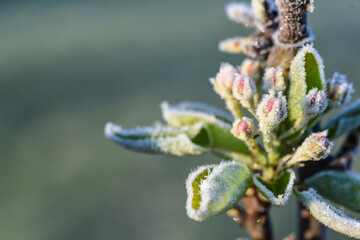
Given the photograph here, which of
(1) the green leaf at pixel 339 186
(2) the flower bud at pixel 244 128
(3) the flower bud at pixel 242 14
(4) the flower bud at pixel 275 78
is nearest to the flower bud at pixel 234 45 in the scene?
(3) the flower bud at pixel 242 14

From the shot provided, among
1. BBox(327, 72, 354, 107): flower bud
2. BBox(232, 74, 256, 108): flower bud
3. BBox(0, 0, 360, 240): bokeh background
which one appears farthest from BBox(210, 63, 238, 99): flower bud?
BBox(0, 0, 360, 240): bokeh background

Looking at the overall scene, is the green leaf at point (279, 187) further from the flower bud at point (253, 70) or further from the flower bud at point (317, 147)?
the flower bud at point (253, 70)

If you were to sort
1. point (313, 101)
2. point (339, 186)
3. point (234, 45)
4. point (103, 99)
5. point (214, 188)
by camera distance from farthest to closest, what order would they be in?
point (103, 99) → point (234, 45) → point (339, 186) → point (313, 101) → point (214, 188)

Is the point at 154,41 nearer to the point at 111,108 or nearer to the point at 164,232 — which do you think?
the point at 111,108

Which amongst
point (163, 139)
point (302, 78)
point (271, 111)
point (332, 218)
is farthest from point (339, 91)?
point (163, 139)

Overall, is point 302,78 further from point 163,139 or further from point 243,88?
point 163,139

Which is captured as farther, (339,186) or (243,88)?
(339,186)
